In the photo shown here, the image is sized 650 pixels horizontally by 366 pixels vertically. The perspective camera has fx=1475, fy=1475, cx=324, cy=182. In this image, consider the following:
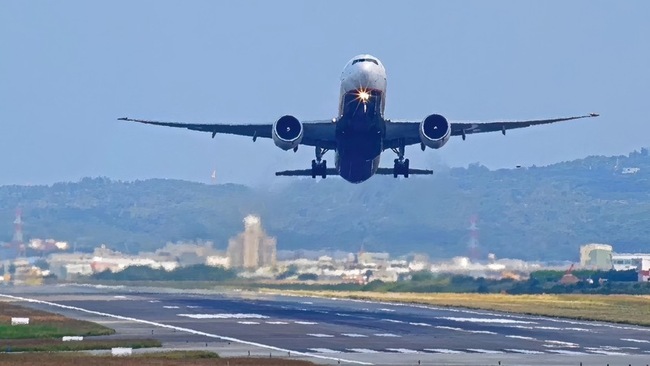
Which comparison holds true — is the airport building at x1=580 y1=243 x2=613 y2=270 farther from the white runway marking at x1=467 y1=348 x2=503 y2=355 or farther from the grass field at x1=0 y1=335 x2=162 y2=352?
the grass field at x1=0 y1=335 x2=162 y2=352

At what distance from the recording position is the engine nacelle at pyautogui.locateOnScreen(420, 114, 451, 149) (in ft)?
224

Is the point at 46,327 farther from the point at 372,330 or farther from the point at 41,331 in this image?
the point at 372,330

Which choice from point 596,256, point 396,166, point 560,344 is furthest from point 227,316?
point 596,256

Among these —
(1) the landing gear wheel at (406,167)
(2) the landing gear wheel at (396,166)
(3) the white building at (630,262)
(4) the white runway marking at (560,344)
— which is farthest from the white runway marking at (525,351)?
(3) the white building at (630,262)

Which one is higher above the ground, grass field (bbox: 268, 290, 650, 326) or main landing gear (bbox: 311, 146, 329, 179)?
main landing gear (bbox: 311, 146, 329, 179)

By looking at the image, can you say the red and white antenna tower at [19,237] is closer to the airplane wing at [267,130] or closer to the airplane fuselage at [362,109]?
the airplane wing at [267,130]

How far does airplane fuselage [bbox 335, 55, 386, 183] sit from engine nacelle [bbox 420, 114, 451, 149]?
2.03m

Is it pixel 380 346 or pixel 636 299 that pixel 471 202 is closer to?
pixel 636 299

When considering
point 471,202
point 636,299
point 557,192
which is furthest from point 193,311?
point 557,192

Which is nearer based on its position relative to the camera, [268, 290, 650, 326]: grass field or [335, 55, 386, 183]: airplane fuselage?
[335, 55, 386, 183]: airplane fuselage

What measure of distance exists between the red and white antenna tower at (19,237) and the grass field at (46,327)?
156 ft

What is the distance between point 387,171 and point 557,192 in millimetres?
86654

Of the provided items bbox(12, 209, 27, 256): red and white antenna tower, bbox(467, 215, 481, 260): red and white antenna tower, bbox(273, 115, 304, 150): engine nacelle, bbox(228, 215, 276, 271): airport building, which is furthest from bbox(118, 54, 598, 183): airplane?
bbox(12, 209, 27, 256): red and white antenna tower

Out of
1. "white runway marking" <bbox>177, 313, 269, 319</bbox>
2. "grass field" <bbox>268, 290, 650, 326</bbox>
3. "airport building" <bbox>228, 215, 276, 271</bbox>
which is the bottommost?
"white runway marking" <bbox>177, 313, 269, 319</bbox>
